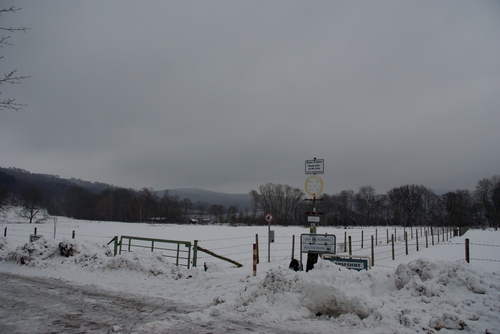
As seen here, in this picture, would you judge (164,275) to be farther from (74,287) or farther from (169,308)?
(169,308)

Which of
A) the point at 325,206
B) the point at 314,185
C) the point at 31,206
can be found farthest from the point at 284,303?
the point at 325,206

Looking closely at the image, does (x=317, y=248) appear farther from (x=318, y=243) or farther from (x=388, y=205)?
(x=388, y=205)

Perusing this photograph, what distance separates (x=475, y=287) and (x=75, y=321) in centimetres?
746

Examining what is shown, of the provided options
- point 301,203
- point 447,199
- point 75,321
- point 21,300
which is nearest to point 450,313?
point 75,321

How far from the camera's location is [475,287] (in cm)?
562

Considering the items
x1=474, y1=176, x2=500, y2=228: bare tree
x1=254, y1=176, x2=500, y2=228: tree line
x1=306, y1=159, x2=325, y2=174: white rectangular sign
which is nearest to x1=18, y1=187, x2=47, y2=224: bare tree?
x1=254, y1=176, x2=500, y2=228: tree line

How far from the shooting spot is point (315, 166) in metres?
10.5

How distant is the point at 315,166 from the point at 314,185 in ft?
2.27

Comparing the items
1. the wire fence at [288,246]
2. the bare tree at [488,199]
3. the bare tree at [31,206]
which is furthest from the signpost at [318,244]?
the bare tree at [488,199]

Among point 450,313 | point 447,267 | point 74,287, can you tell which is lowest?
point 74,287

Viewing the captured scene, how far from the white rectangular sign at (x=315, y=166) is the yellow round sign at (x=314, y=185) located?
21 centimetres

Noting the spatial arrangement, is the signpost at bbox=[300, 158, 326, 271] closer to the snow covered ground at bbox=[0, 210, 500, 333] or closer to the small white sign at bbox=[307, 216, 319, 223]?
the small white sign at bbox=[307, 216, 319, 223]

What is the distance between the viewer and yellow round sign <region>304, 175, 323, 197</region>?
10206mm

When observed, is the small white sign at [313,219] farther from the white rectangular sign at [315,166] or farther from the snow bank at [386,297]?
the snow bank at [386,297]
